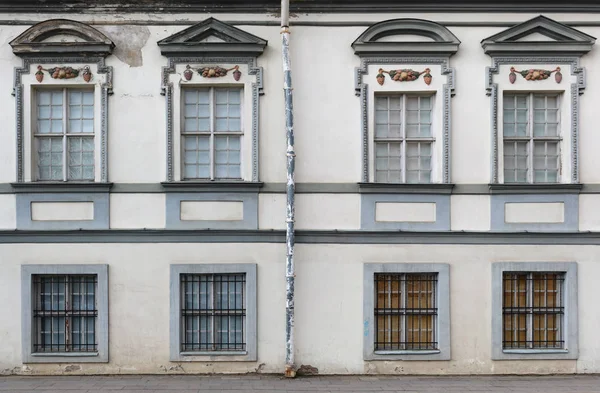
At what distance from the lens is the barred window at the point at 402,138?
36.0ft

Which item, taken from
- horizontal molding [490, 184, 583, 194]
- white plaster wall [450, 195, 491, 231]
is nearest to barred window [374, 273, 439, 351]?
white plaster wall [450, 195, 491, 231]

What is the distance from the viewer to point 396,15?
429 inches

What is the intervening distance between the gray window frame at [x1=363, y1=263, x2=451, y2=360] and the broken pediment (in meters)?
3.82

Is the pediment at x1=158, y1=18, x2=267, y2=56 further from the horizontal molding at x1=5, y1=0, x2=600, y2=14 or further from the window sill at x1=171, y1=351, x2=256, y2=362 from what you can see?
the window sill at x1=171, y1=351, x2=256, y2=362

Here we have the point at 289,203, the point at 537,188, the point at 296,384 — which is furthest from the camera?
the point at 537,188

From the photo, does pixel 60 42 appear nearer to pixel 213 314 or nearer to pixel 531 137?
pixel 213 314

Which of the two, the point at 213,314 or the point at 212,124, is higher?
the point at 212,124

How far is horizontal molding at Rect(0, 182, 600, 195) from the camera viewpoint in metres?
10.7

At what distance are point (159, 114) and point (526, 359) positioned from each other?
7521 mm

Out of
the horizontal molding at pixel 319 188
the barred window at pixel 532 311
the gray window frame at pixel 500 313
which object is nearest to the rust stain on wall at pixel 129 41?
the horizontal molding at pixel 319 188

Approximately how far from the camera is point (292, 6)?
10.8 m

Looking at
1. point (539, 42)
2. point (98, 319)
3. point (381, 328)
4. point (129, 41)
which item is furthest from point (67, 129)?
point (539, 42)

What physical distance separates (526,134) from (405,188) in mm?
2342

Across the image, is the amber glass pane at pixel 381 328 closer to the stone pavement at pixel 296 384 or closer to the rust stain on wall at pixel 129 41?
the stone pavement at pixel 296 384
